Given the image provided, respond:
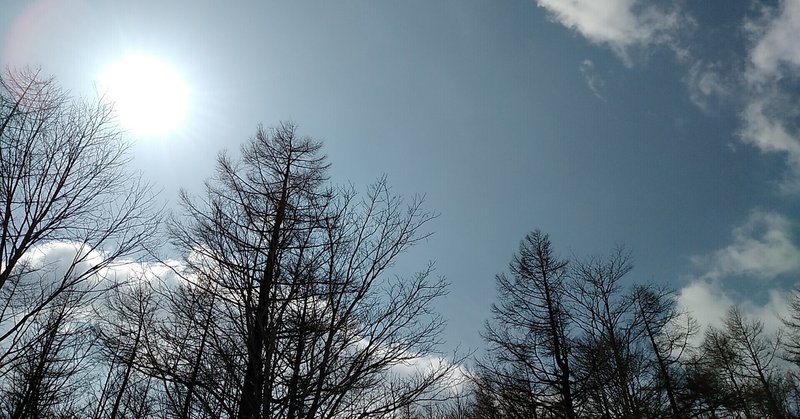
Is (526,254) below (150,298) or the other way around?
the other way around

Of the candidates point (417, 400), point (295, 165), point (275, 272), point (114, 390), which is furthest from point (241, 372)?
point (114, 390)

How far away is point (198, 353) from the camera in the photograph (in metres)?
3.99

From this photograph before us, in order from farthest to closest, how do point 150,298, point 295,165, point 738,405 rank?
point 738,405 → point 295,165 → point 150,298

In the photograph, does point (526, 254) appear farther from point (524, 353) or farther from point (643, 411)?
point (643, 411)

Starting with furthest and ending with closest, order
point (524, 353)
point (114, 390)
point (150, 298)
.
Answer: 1. point (114, 390)
2. point (524, 353)
3. point (150, 298)

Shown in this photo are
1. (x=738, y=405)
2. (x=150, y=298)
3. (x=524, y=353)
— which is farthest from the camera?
(x=738, y=405)

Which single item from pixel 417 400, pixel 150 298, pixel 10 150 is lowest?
pixel 417 400

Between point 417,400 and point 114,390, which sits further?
point 114,390

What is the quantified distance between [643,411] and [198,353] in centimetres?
945

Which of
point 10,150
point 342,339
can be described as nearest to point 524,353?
point 342,339

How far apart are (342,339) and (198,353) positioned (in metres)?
1.44

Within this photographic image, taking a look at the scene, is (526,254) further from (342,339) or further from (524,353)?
(342,339)

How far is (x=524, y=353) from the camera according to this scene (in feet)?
34.3

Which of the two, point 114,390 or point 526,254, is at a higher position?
point 526,254
